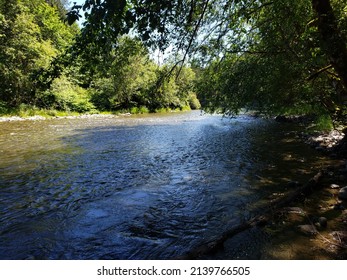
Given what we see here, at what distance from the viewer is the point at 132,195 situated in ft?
25.6

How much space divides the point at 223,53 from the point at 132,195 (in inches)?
304

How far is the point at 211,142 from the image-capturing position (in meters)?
17.4

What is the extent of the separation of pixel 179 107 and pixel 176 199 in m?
62.0

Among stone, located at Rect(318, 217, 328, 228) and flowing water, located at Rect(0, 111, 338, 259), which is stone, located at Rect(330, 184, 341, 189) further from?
stone, located at Rect(318, 217, 328, 228)

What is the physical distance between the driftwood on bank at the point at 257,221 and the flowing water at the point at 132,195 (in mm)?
283

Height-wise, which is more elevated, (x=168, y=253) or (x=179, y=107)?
(x=179, y=107)

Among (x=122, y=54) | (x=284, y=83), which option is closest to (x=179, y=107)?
(x=284, y=83)

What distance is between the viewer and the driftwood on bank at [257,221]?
440 cm

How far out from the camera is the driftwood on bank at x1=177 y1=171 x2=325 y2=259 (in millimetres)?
4398

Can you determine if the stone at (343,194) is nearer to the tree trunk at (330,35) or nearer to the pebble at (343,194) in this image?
the pebble at (343,194)

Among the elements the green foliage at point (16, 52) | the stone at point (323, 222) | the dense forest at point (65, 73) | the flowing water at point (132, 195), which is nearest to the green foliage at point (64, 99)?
the dense forest at point (65, 73)

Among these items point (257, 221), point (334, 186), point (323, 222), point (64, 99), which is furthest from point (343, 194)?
point (64, 99)

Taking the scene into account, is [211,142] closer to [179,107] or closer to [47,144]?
[47,144]

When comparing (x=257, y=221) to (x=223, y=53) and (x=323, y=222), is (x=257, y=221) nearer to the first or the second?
(x=323, y=222)
